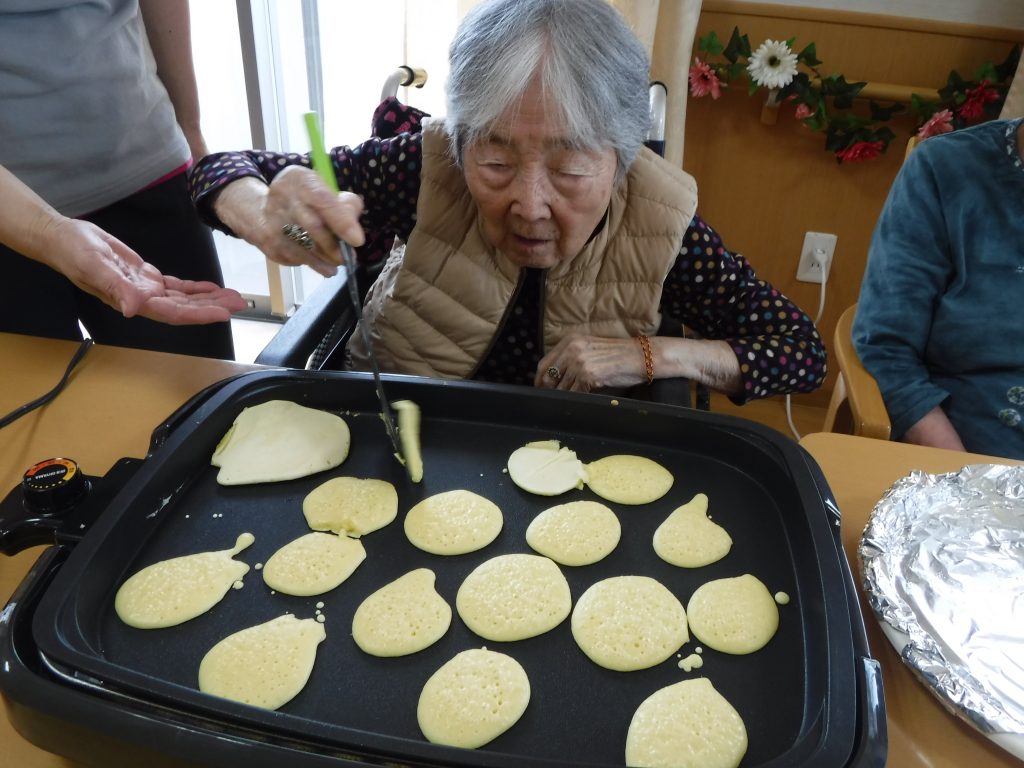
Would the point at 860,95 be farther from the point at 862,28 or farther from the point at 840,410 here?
the point at 840,410

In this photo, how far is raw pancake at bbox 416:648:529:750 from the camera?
0.69 meters

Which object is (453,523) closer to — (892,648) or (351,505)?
(351,505)

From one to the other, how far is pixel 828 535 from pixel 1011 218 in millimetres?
902

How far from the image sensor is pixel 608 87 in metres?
1.01

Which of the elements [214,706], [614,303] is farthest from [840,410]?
[214,706]

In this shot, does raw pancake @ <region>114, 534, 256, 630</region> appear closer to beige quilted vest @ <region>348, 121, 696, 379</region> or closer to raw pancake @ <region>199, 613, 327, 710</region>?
raw pancake @ <region>199, 613, 327, 710</region>

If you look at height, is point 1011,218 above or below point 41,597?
above

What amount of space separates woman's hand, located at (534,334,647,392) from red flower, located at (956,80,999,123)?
4.47 feet

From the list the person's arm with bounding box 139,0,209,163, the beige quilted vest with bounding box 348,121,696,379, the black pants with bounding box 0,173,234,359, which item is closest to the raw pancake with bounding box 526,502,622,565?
the beige quilted vest with bounding box 348,121,696,379

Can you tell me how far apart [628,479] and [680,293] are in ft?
1.60

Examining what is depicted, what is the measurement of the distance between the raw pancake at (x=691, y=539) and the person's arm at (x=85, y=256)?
68 cm

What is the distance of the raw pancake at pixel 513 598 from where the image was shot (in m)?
0.79

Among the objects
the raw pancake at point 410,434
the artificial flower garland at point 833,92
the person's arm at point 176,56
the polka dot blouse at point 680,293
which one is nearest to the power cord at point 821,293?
the artificial flower garland at point 833,92

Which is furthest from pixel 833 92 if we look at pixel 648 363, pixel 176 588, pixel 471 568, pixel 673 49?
pixel 176 588
